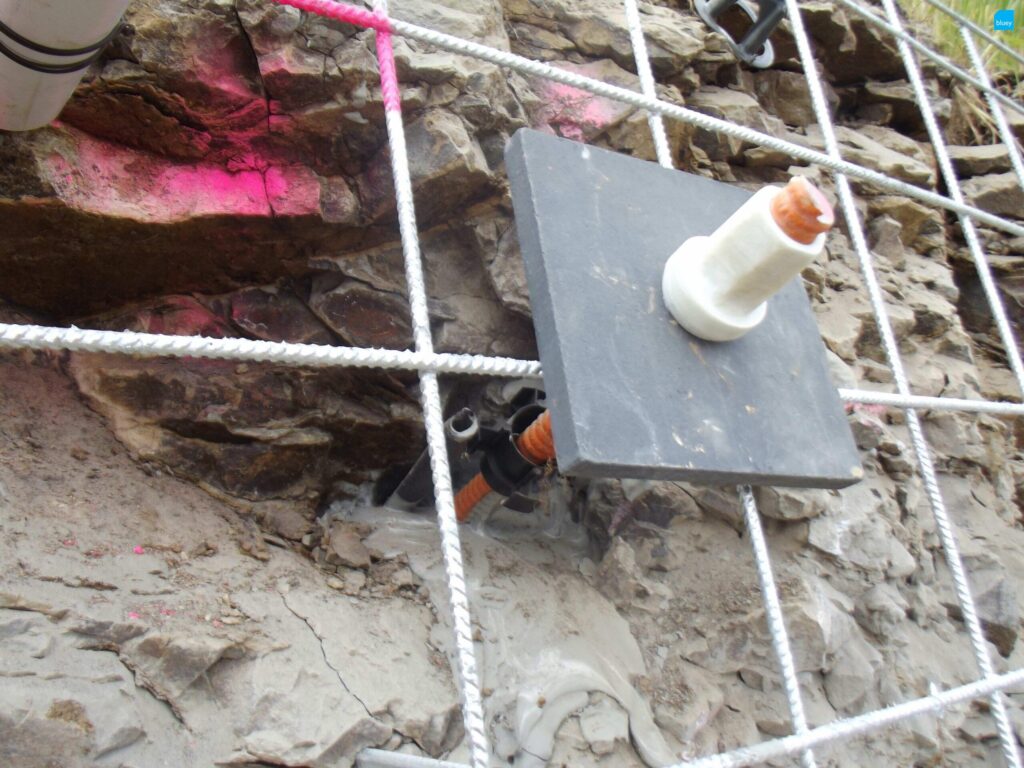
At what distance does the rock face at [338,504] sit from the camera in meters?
1.26

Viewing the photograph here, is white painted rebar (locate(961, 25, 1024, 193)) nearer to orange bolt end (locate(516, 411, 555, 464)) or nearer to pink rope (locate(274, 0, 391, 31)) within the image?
orange bolt end (locate(516, 411, 555, 464))

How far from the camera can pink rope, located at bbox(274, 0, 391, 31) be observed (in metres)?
1.30

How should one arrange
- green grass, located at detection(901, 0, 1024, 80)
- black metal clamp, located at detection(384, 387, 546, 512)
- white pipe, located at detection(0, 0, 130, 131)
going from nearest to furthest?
white pipe, located at detection(0, 0, 130, 131) < black metal clamp, located at detection(384, 387, 546, 512) < green grass, located at detection(901, 0, 1024, 80)

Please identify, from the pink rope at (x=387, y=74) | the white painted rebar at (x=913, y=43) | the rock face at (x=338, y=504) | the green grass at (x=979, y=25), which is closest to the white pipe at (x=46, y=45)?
the rock face at (x=338, y=504)

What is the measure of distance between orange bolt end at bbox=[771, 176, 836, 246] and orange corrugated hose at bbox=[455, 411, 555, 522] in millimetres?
530

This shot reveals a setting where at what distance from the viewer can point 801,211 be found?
112 centimetres

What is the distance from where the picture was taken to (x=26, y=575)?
1.24 m

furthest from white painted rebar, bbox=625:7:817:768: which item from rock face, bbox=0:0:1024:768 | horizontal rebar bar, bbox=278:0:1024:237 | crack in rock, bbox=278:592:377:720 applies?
horizontal rebar bar, bbox=278:0:1024:237

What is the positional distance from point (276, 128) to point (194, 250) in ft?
1.01

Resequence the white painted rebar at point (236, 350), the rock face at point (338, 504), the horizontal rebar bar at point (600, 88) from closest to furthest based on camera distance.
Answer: the white painted rebar at point (236, 350)
the rock face at point (338, 504)
the horizontal rebar bar at point (600, 88)

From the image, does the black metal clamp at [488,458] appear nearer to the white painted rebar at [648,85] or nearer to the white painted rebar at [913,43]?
the white painted rebar at [648,85]

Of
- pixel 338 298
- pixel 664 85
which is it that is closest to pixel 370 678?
pixel 338 298

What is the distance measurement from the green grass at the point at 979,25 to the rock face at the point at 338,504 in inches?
73.6

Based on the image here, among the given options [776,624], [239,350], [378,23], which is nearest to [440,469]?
[239,350]
